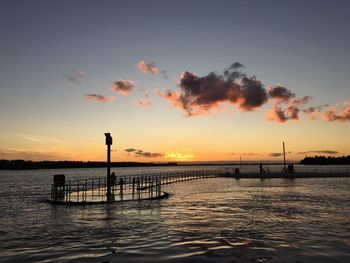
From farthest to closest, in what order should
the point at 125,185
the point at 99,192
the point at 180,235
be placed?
the point at 125,185 < the point at 99,192 < the point at 180,235

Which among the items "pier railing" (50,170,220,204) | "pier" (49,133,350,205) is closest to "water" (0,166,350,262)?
"pier railing" (50,170,220,204)

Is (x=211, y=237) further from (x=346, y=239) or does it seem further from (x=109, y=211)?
(x=109, y=211)

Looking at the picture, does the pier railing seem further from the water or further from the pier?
the water

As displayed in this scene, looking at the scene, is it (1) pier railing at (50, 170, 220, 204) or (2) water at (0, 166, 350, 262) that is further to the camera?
(1) pier railing at (50, 170, 220, 204)

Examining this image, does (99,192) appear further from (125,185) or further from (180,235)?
(180,235)

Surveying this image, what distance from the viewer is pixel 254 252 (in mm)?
10836

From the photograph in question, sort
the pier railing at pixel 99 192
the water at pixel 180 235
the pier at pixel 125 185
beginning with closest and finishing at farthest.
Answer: the water at pixel 180 235
the pier railing at pixel 99 192
the pier at pixel 125 185

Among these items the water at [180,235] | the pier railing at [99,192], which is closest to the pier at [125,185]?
the pier railing at [99,192]

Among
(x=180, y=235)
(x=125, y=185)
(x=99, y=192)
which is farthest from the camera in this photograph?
(x=125, y=185)

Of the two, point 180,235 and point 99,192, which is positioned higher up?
point 99,192

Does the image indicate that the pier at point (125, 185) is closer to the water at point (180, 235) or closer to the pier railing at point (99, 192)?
the pier railing at point (99, 192)

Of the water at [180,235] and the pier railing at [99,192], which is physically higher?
the pier railing at [99,192]

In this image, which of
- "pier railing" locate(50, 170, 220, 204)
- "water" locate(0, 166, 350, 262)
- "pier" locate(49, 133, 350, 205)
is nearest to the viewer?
"water" locate(0, 166, 350, 262)

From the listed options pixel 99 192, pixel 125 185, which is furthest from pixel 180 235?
pixel 125 185
